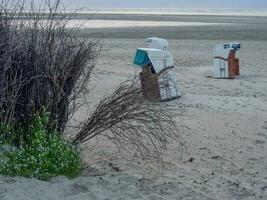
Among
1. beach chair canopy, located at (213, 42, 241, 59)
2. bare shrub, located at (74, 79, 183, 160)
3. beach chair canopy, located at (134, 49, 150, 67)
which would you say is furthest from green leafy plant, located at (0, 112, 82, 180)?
beach chair canopy, located at (213, 42, 241, 59)

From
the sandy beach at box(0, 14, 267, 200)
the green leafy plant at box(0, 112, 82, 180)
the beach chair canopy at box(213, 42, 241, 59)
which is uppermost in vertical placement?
the beach chair canopy at box(213, 42, 241, 59)

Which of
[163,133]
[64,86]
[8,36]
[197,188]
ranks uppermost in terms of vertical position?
[8,36]

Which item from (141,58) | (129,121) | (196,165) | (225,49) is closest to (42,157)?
(129,121)

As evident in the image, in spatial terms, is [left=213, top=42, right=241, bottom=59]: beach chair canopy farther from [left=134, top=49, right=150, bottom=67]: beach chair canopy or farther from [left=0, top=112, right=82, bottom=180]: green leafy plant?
[left=0, top=112, right=82, bottom=180]: green leafy plant

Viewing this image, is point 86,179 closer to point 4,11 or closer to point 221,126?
point 4,11

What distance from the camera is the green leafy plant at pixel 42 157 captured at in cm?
588

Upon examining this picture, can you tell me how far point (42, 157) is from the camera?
19.5ft

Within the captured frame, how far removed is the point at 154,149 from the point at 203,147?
810 mm

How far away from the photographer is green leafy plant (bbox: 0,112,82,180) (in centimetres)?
588

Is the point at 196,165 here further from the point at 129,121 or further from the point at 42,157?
the point at 42,157

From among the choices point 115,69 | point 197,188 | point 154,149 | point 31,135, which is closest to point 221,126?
point 154,149

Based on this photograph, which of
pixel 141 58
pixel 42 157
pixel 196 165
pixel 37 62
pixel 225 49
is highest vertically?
pixel 37 62

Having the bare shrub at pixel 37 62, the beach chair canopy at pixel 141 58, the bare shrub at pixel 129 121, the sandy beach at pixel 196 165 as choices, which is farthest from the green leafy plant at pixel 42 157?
the beach chair canopy at pixel 141 58

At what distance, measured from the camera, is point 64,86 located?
264 inches
